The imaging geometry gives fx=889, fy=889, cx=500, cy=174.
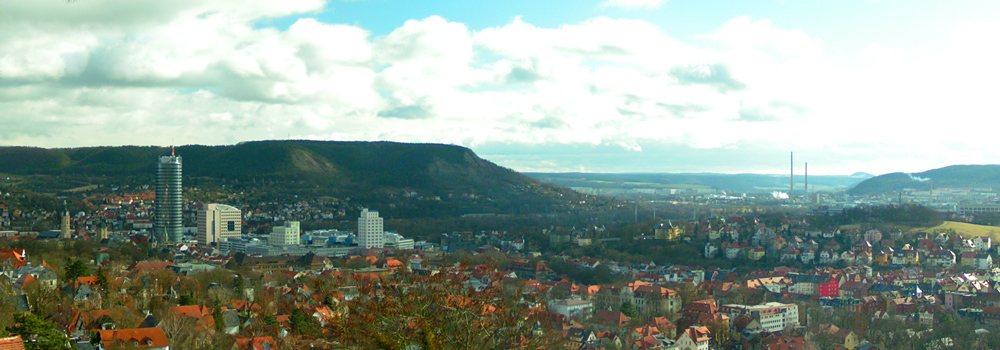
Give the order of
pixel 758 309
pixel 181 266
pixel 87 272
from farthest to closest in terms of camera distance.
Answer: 1. pixel 181 266
2. pixel 758 309
3. pixel 87 272

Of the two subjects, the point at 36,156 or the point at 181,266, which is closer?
the point at 181,266

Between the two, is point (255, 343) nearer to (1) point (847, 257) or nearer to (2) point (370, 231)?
(1) point (847, 257)

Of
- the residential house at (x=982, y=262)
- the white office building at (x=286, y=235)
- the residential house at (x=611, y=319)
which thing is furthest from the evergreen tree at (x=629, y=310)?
the white office building at (x=286, y=235)

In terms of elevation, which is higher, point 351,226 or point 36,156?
point 36,156

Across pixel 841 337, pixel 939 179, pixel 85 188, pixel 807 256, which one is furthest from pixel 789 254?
pixel 939 179

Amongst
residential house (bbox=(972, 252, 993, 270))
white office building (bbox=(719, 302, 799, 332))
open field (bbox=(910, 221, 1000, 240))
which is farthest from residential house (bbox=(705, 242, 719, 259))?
white office building (bbox=(719, 302, 799, 332))

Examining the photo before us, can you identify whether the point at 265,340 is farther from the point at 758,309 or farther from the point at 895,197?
the point at 895,197

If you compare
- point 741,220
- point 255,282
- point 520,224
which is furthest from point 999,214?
point 255,282

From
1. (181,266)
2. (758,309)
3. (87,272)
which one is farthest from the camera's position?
(181,266)
